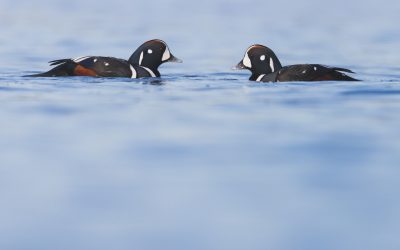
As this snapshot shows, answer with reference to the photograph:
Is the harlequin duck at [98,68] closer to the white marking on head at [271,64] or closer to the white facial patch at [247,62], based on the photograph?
the white facial patch at [247,62]

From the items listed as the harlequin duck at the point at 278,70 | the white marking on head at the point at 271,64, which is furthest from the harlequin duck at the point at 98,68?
the white marking on head at the point at 271,64

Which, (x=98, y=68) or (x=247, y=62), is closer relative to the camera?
(x=98, y=68)

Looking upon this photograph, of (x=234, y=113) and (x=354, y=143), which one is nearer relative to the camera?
(x=354, y=143)

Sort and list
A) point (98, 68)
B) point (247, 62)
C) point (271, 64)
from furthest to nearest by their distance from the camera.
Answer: point (247, 62), point (271, 64), point (98, 68)

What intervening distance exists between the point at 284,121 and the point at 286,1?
38.4 meters

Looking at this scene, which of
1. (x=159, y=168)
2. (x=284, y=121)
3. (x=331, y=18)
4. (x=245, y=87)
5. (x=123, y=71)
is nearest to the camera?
(x=159, y=168)

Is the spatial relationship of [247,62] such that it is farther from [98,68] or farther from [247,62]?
[98,68]

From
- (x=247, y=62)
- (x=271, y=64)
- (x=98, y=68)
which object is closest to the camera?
(x=98, y=68)

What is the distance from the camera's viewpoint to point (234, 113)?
10.9 meters

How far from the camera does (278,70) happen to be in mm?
14977

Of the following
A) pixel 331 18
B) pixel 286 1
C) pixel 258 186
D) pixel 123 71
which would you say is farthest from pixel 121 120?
pixel 286 1

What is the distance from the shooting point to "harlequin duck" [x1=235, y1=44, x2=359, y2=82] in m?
14.3

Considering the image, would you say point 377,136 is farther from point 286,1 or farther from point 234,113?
point 286,1

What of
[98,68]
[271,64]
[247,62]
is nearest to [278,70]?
[271,64]
